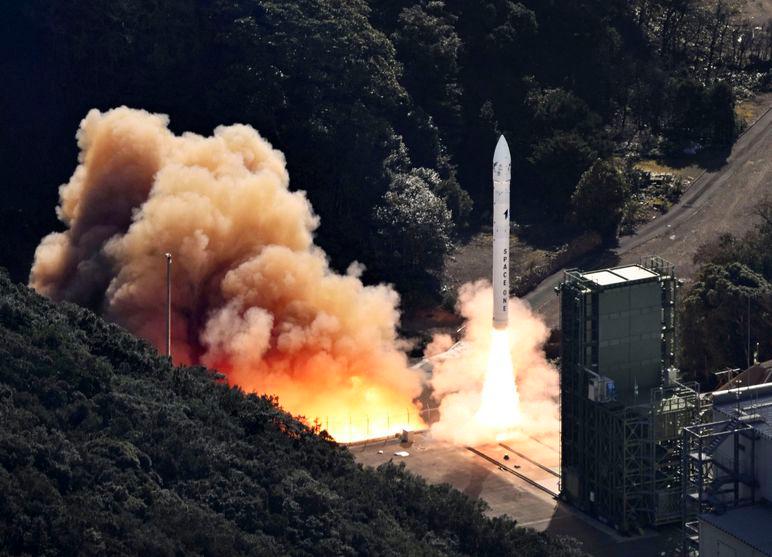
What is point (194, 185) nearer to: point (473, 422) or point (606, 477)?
point (473, 422)

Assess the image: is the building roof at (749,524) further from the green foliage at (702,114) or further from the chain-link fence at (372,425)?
the green foliage at (702,114)

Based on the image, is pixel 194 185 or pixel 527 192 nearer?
pixel 194 185

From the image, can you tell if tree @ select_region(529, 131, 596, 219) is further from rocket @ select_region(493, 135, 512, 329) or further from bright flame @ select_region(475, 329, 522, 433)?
rocket @ select_region(493, 135, 512, 329)

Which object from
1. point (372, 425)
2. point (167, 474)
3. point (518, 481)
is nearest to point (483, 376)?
point (372, 425)

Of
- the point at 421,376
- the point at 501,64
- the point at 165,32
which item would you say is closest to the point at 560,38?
the point at 501,64

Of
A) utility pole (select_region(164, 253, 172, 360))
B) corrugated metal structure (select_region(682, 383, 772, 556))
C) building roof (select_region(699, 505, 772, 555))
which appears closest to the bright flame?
utility pole (select_region(164, 253, 172, 360))

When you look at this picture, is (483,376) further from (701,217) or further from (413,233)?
(701,217)
